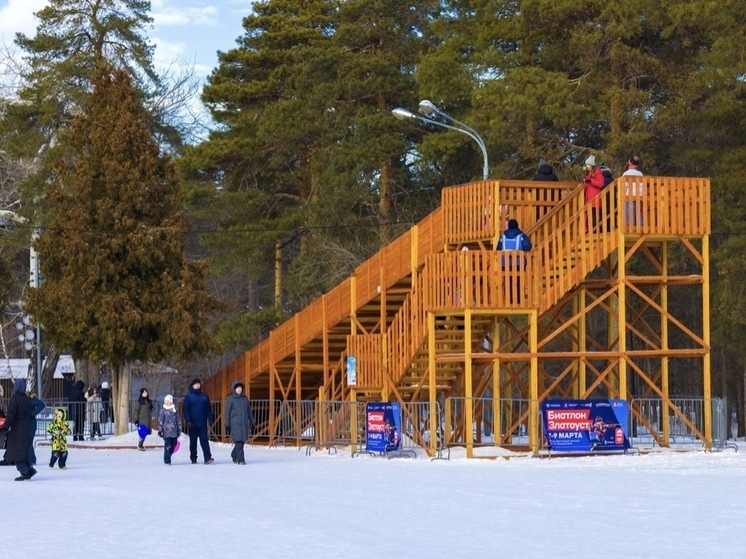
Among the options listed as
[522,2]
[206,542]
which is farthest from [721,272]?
[206,542]

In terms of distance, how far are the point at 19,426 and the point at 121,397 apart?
18.8 m

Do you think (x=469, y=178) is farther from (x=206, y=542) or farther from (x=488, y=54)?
(x=206, y=542)

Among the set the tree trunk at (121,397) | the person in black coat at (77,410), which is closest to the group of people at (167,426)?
the person in black coat at (77,410)

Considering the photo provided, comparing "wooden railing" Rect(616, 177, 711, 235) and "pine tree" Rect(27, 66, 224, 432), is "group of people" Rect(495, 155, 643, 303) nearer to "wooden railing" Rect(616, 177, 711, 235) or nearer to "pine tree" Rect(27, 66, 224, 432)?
"wooden railing" Rect(616, 177, 711, 235)

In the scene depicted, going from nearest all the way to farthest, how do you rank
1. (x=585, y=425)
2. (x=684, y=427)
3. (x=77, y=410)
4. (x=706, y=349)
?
(x=585, y=425), (x=706, y=349), (x=684, y=427), (x=77, y=410)

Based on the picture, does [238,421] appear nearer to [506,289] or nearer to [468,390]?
[468,390]

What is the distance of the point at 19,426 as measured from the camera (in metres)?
23.6

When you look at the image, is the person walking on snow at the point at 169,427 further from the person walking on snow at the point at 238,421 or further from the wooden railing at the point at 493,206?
the wooden railing at the point at 493,206

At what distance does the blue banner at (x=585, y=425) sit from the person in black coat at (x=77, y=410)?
17.0m

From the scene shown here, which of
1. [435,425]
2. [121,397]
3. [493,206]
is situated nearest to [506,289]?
[493,206]

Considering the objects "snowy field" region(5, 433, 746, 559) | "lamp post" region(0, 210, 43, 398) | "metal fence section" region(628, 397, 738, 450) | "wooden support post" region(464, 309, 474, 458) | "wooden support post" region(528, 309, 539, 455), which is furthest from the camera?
"lamp post" region(0, 210, 43, 398)

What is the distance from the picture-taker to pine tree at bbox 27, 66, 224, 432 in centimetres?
4022

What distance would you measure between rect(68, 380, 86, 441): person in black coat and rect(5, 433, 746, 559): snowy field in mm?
12228

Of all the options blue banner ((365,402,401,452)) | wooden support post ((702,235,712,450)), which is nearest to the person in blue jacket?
blue banner ((365,402,401,452))
